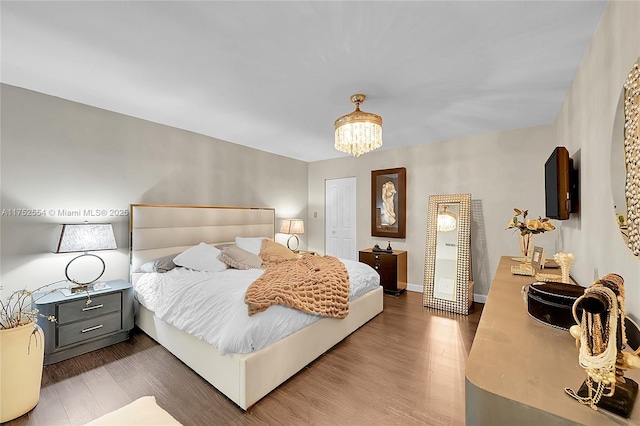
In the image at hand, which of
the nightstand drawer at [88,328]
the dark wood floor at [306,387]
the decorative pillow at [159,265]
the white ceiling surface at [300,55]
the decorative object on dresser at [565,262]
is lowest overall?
the dark wood floor at [306,387]

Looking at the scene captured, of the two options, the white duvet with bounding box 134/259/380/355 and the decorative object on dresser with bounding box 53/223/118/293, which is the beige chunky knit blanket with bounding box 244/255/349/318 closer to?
the white duvet with bounding box 134/259/380/355

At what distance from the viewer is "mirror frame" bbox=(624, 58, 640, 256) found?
3.41 feet

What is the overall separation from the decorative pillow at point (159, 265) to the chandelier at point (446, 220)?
3.69 metres

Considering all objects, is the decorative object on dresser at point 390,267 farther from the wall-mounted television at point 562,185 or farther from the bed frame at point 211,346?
the wall-mounted television at point 562,185

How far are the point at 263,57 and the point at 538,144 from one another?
12.1 ft

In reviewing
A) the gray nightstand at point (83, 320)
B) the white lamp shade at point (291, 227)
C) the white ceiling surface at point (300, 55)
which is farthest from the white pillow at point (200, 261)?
the white lamp shade at point (291, 227)

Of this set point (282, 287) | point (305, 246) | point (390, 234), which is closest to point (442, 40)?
point (282, 287)

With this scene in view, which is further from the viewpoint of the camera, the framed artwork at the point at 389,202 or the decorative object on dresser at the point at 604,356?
the framed artwork at the point at 389,202

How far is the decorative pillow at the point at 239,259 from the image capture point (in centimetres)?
331

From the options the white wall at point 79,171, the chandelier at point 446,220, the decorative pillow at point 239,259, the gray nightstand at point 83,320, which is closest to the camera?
the gray nightstand at point 83,320

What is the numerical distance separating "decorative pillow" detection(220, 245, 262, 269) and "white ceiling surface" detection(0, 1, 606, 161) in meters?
1.67

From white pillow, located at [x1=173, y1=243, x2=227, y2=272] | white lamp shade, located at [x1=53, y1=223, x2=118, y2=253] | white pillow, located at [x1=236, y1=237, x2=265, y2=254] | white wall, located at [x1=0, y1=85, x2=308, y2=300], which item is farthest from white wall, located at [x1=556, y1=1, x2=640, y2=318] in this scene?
white wall, located at [x1=0, y1=85, x2=308, y2=300]

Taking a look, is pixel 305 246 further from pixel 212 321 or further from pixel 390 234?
pixel 212 321

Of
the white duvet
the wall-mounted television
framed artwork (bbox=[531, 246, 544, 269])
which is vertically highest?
the wall-mounted television
